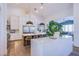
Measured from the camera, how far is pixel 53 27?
5.64ft

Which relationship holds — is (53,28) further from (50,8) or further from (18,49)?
(18,49)

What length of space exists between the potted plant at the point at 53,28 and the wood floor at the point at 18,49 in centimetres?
34

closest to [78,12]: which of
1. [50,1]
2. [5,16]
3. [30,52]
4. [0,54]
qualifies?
[50,1]

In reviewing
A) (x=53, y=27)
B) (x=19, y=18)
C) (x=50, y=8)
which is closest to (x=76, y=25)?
(x=53, y=27)

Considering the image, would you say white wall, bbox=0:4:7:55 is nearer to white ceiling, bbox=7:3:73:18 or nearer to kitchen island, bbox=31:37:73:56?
white ceiling, bbox=7:3:73:18

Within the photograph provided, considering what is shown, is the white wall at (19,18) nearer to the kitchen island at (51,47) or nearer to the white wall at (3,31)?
the white wall at (3,31)

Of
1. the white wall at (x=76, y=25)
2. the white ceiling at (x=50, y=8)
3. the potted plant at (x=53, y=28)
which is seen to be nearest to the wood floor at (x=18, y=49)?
the potted plant at (x=53, y=28)

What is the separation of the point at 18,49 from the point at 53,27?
0.53 metres

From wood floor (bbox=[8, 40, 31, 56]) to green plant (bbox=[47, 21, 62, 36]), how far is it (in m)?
0.34

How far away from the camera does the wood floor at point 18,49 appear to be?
167cm

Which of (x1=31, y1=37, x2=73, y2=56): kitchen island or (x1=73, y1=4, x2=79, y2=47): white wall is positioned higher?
(x1=73, y1=4, x2=79, y2=47): white wall

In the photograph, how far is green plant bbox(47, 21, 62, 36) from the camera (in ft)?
5.55

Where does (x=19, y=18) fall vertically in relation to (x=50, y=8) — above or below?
below

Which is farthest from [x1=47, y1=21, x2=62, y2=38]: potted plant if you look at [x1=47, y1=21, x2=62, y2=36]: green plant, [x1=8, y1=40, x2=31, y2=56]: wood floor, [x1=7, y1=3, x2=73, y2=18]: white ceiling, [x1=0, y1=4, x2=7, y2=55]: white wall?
[x1=0, y1=4, x2=7, y2=55]: white wall
